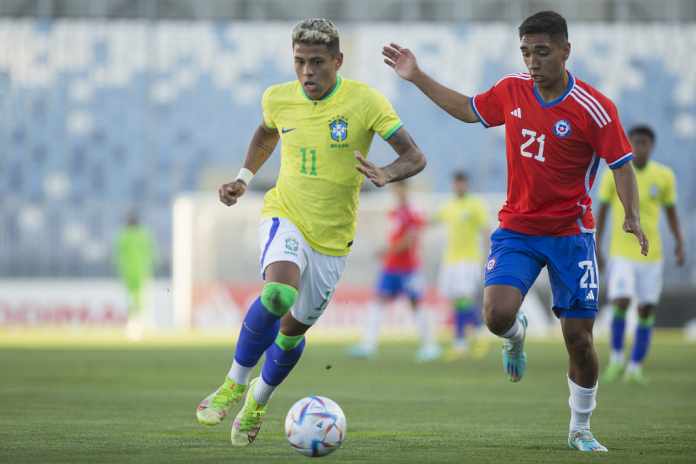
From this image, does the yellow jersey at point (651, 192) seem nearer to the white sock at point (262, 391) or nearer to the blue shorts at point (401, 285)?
the blue shorts at point (401, 285)

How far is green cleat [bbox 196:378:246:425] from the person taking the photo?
6680 millimetres

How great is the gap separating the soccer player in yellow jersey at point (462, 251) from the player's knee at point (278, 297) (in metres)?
11.8

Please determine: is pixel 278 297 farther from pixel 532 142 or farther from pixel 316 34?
pixel 532 142

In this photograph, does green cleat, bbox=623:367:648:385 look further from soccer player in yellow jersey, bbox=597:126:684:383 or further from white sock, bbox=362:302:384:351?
white sock, bbox=362:302:384:351

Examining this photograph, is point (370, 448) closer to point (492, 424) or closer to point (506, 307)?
point (506, 307)

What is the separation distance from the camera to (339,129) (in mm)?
7078

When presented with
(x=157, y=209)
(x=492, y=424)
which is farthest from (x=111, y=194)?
(x=492, y=424)

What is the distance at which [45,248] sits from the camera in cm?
3112

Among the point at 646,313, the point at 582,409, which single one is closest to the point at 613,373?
the point at 646,313

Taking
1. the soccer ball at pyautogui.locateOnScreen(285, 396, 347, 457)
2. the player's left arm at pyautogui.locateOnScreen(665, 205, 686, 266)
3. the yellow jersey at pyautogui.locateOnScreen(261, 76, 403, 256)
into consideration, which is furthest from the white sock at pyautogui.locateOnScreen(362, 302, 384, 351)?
the soccer ball at pyautogui.locateOnScreen(285, 396, 347, 457)

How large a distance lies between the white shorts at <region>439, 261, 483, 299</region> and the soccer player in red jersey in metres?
11.4

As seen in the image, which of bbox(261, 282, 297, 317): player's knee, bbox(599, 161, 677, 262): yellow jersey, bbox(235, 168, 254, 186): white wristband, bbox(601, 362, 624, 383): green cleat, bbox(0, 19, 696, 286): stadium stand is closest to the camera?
bbox(261, 282, 297, 317): player's knee

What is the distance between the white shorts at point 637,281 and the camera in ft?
44.5

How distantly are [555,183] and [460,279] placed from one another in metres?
11.8
